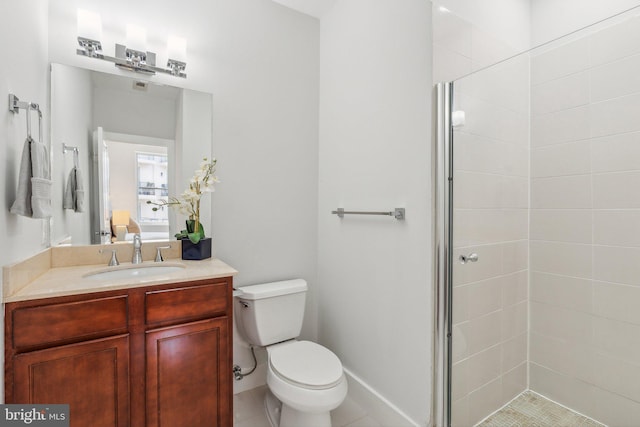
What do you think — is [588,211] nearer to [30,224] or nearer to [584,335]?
[584,335]

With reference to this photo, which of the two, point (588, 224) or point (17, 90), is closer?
point (17, 90)

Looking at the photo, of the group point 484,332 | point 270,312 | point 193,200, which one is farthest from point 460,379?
point 193,200

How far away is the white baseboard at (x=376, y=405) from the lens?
5.40ft

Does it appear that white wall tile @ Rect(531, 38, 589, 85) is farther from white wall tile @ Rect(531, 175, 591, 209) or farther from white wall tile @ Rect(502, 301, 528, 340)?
white wall tile @ Rect(502, 301, 528, 340)

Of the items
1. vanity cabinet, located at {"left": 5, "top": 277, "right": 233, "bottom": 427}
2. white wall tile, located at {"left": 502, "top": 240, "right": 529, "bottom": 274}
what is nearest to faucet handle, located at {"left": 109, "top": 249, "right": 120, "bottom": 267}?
vanity cabinet, located at {"left": 5, "top": 277, "right": 233, "bottom": 427}

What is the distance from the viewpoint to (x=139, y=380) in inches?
51.9

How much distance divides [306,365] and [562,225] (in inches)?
60.3

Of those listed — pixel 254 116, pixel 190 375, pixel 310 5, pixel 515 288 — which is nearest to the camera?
pixel 190 375

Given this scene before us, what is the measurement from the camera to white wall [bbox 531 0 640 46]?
156 cm

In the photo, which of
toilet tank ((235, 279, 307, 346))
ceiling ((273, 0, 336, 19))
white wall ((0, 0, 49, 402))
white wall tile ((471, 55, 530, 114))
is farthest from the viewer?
ceiling ((273, 0, 336, 19))

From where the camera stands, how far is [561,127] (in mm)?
1652

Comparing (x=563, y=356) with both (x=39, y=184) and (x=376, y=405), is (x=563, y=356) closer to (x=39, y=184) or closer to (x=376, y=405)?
(x=376, y=405)

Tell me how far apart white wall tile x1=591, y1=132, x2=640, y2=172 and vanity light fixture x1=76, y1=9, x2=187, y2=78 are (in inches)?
88.4

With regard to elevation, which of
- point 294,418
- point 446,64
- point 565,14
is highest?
point 565,14
